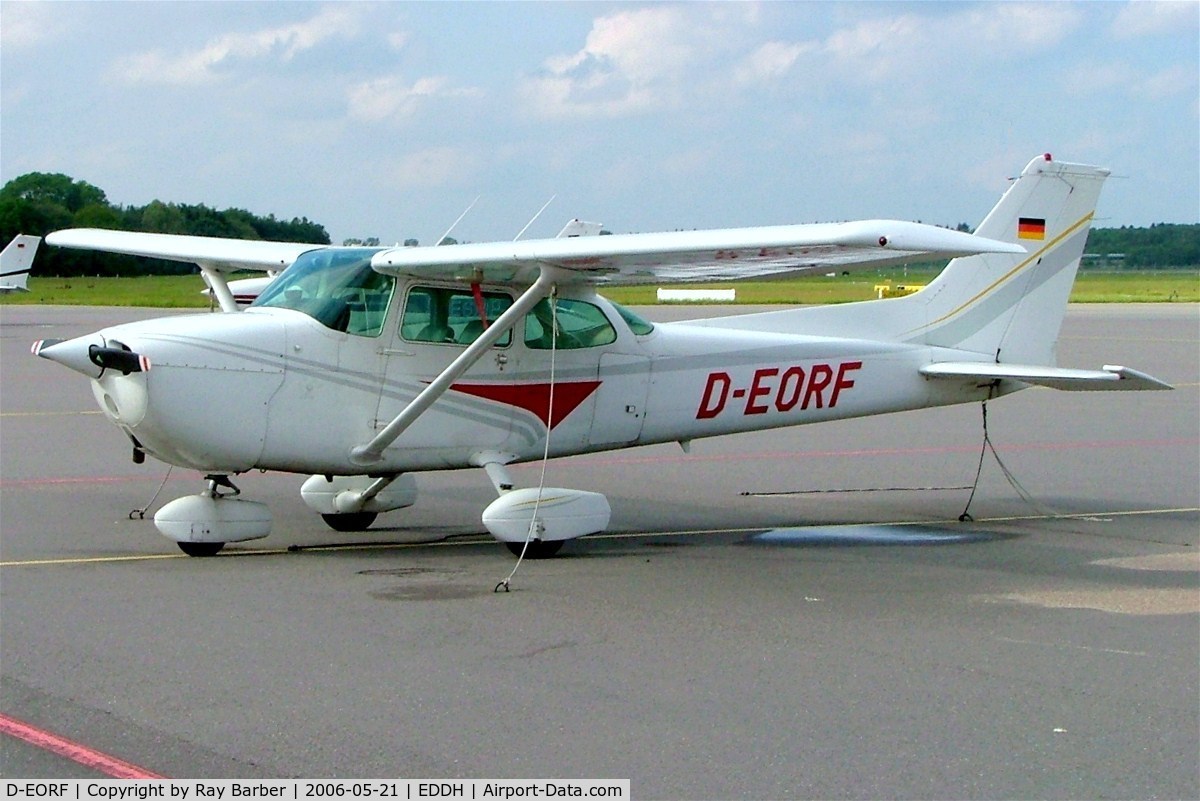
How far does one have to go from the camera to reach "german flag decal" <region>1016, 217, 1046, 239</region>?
11.7 m

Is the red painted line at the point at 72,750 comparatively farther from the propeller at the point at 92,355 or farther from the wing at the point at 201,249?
the wing at the point at 201,249

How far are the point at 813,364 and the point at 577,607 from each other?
13.2 feet

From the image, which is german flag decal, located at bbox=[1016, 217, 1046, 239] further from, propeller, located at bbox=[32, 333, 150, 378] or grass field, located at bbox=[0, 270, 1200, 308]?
grass field, located at bbox=[0, 270, 1200, 308]

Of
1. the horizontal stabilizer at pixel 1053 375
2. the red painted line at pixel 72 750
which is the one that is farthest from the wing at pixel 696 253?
the red painted line at pixel 72 750

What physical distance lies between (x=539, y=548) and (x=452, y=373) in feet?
4.38

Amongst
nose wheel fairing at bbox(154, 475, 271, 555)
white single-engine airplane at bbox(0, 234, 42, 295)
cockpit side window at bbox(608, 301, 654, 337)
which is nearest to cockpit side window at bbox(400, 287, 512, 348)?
cockpit side window at bbox(608, 301, 654, 337)

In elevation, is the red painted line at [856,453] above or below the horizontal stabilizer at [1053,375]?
below

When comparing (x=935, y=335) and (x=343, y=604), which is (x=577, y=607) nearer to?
(x=343, y=604)

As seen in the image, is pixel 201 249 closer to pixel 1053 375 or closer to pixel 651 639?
pixel 651 639

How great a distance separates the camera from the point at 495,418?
982 centimetres

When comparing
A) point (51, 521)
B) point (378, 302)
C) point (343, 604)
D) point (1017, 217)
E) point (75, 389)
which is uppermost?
point (1017, 217)

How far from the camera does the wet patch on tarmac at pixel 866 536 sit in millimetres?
10195

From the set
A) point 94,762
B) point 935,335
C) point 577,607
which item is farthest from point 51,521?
point 935,335

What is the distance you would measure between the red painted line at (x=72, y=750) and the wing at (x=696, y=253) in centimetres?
430
